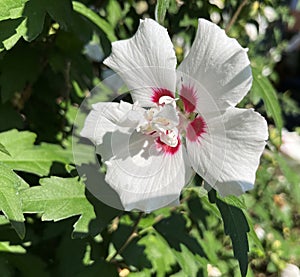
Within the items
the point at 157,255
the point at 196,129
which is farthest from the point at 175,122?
the point at 157,255

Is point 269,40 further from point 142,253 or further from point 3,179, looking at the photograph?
point 3,179

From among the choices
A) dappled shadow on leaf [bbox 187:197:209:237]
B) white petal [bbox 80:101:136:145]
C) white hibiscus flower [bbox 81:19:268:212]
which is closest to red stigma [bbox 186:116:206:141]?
white hibiscus flower [bbox 81:19:268:212]

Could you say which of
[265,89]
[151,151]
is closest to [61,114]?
[265,89]

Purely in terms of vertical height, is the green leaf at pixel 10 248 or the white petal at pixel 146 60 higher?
the white petal at pixel 146 60

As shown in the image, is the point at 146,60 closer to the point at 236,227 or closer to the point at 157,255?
the point at 236,227

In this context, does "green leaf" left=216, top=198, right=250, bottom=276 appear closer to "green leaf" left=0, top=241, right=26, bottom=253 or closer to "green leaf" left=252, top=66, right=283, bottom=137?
"green leaf" left=252, top=66, right=283, bottom=137

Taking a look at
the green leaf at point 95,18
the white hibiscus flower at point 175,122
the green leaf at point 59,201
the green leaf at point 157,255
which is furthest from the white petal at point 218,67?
the green leaf at point 157,255

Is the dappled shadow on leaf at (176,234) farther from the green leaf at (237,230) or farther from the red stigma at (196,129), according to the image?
the red stigma at (196,129)

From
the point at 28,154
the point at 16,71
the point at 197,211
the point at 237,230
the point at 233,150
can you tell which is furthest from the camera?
the point at 197,211
